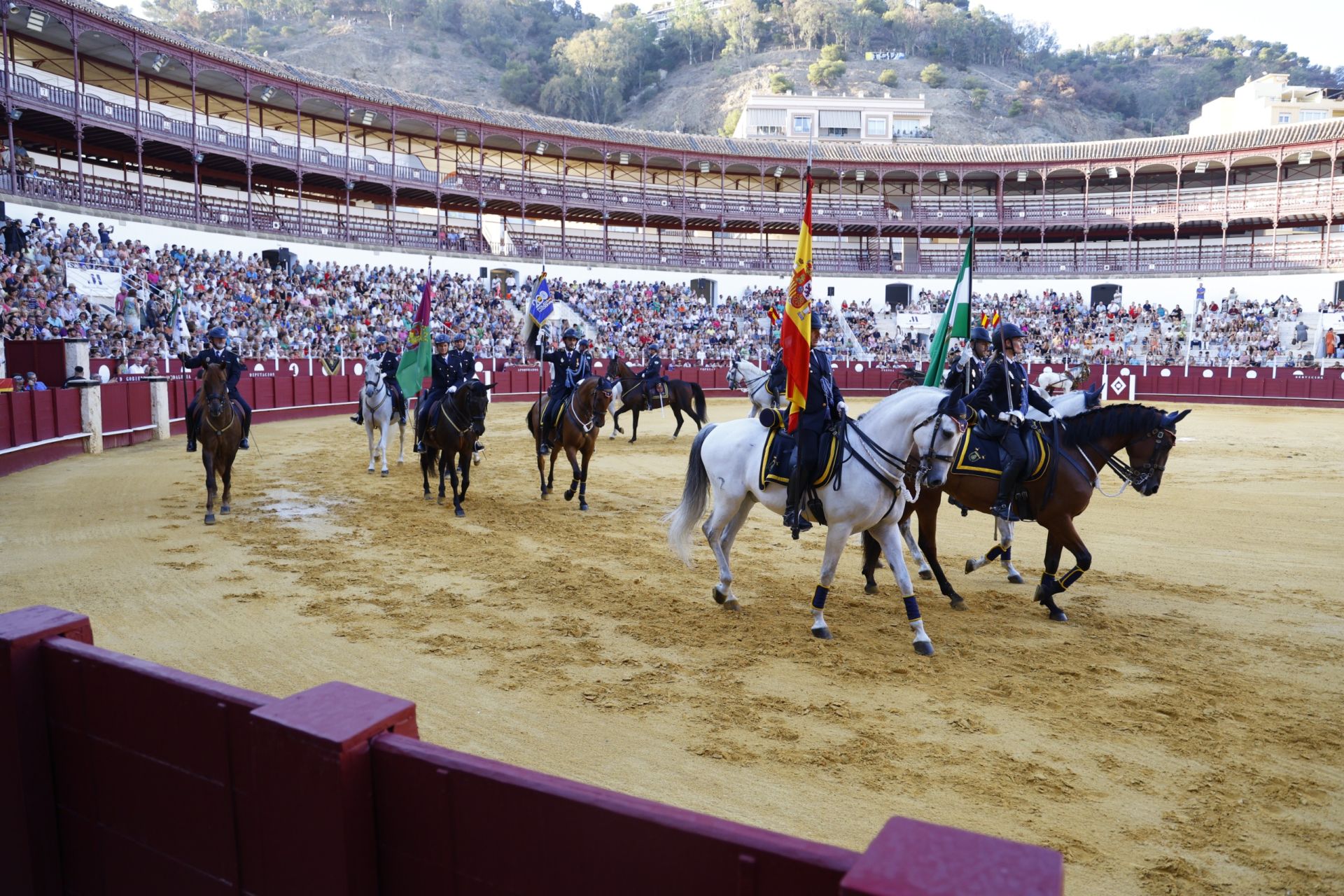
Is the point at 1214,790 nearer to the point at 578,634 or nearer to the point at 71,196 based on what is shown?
the point at 578,634

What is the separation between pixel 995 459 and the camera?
7617 millimetres

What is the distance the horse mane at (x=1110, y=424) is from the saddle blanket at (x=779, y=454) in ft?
8.29

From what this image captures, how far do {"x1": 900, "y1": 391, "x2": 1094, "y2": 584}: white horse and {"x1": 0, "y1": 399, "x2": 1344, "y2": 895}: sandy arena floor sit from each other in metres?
0.20

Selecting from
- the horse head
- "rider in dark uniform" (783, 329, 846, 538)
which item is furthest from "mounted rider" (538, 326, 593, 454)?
the horse head

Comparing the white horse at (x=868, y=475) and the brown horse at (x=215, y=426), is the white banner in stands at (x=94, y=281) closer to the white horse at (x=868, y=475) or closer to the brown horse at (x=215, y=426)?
the brown horse at (x=215, y=426)

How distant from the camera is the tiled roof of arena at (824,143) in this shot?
41.4 meters

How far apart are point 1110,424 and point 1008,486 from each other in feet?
3.71

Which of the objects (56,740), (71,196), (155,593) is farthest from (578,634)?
(71,196)

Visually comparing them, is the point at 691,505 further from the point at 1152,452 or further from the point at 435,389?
the point at 435,389

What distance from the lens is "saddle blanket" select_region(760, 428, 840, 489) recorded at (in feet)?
21.6

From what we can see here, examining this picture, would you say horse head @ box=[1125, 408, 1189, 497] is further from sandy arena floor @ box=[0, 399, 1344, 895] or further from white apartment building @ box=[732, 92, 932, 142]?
white apartment building @ box=[732, 92, 932, 142]

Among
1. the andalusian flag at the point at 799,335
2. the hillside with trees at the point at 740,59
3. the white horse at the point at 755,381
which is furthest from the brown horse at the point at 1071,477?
the hillside with trees at the point at 740,59

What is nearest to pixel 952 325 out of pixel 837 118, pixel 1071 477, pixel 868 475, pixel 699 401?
pixel 1071 477

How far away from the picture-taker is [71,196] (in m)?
28.2
